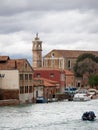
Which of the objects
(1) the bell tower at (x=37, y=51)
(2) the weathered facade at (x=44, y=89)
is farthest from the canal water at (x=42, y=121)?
(1) the bell tower at (x=37, y=51)

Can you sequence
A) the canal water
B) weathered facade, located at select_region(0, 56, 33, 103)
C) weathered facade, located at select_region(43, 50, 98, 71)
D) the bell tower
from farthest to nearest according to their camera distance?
weathered facade, located at select_region(43, 50, 98, 71), the bell tower, weathered facade, located at select_region(0, 56, 33, 103), the canal water

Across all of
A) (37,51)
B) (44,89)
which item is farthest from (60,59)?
(44,89)

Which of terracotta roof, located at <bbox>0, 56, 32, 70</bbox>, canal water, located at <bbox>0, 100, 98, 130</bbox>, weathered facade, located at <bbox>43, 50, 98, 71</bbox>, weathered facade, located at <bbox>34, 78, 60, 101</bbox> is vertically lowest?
canal water, located at <bbox>0, 100, 98, 130</bbox>

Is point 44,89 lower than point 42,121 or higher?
higher

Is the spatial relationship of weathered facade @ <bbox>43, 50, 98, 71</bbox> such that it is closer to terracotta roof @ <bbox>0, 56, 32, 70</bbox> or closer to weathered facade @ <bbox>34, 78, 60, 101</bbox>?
weathered facade @ <bbox>34, 78, 60, 101</bbox>

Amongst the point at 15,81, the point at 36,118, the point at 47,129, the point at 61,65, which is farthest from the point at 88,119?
the point at 61,65

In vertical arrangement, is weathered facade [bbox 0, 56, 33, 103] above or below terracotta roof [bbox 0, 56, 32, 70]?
below

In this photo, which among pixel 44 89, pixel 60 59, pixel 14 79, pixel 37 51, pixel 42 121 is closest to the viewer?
pixel 42 121

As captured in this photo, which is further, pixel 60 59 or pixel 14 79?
pixel 60 59

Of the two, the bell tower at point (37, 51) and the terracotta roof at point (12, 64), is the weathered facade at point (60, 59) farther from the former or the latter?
the terracotta roof at point (12, 64)

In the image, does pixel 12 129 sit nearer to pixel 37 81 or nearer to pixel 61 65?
pixel 37 81

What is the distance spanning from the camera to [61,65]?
5123 inches

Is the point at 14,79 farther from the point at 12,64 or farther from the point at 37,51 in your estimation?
the point at 37,51

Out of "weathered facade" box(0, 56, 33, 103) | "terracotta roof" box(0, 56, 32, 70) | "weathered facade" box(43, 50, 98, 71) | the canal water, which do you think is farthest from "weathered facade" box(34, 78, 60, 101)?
"weathered facade" box(43, 50, 98, 71)
